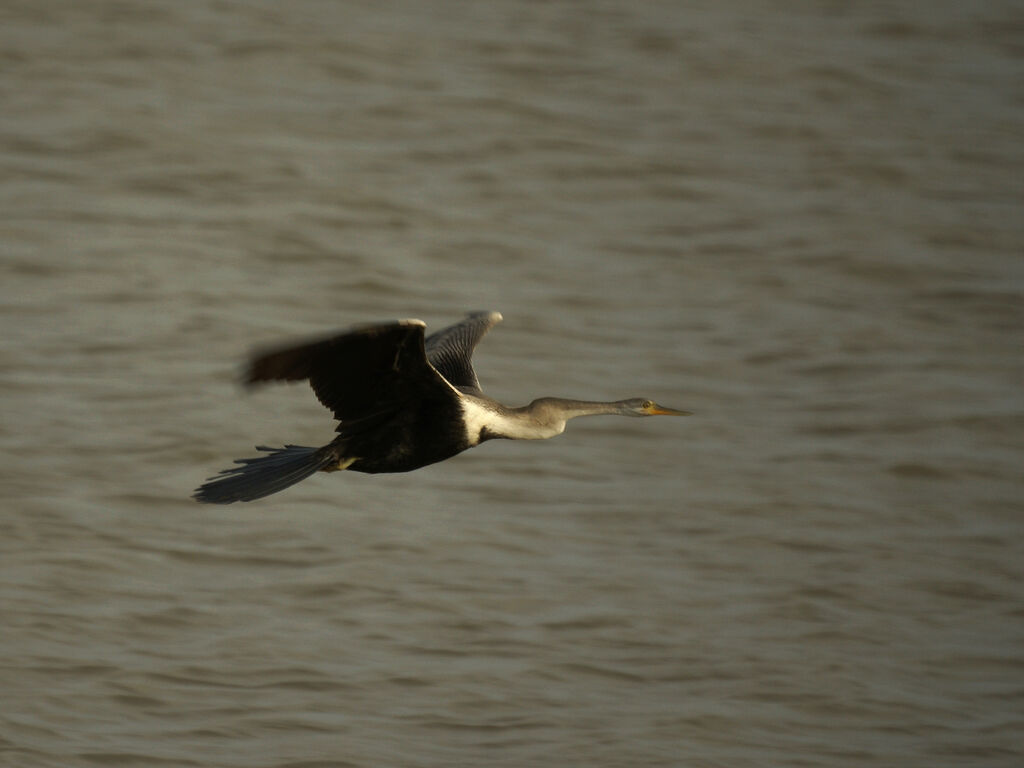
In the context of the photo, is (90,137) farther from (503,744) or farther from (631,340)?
(503,744)

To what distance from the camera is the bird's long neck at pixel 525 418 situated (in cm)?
557

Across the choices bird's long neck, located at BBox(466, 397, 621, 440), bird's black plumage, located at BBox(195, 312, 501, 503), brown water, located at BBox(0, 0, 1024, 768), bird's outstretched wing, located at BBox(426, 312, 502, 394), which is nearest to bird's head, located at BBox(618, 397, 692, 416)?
bird's long neck, located at BBox(466, 397, 621, 440)

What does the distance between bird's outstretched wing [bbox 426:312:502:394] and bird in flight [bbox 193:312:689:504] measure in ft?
1.21

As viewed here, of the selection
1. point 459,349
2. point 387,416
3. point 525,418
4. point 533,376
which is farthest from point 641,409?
point 533,376

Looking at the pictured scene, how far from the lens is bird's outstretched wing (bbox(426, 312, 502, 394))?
20.7 feet

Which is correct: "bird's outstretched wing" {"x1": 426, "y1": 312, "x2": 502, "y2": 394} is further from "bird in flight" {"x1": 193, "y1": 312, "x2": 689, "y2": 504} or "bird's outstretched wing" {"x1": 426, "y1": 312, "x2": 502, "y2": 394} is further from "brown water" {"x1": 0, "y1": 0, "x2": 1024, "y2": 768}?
"brown water" {"x1": 0, "y1": 0, "x2": 1024, "y2": 768}

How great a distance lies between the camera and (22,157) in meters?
11.9

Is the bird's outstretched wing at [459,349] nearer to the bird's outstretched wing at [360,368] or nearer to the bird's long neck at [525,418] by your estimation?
the bird's long neck at [525,418]

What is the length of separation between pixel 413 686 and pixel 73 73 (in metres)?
7.68

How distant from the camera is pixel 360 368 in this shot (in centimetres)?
521

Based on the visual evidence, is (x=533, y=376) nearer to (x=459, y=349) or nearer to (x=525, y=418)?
(x=459, y=349)

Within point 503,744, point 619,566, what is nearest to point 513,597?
point 619,566

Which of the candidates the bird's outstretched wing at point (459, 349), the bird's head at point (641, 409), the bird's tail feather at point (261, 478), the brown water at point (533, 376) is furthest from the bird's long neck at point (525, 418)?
the brown water at point (533, 376)

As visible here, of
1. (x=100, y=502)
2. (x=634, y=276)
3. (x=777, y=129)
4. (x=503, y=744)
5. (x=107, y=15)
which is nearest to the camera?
(x=503, y=744)
